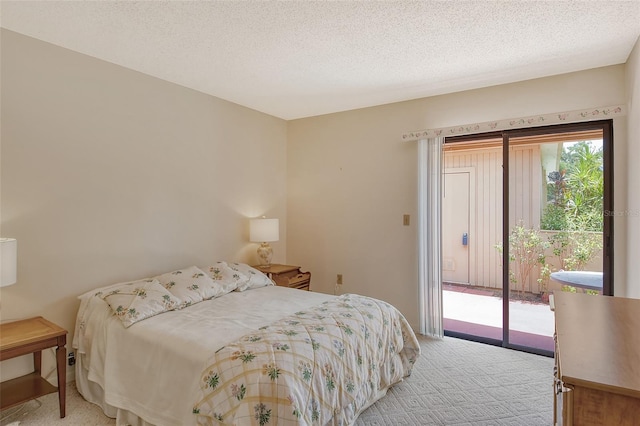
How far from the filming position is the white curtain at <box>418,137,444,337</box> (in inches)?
140

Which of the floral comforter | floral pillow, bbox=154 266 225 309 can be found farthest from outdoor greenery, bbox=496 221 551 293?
floral pillow, bbox=154 266 225 309

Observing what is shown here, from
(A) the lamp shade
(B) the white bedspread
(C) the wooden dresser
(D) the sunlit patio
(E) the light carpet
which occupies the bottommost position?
(E) the light carpet

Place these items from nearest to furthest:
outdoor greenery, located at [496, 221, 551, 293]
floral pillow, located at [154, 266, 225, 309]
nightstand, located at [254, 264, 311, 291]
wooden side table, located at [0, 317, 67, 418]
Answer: wooden side table, located at [0, 317, 67, 418]
floral pillow, located at [154, 266, 225, 309]
outdoor greenery, located at [496, 221, 551, 293]
nightstand, located at [254, 264, 311, 291]

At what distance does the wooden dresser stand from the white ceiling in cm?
178

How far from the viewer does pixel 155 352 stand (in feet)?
6.59

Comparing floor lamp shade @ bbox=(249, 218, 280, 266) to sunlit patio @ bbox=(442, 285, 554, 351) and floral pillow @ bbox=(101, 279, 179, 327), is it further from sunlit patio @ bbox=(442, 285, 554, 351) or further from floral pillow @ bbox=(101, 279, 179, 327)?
sunlit patio @ bbox=(442, 285, 554, 351)

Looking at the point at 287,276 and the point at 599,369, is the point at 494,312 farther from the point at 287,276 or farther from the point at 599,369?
the point at 599,369

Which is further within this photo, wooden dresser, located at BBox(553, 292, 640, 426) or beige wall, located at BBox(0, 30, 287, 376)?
beige wall, located at BBox(0, 30, 287, 376)

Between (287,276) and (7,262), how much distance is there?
247 centimetres

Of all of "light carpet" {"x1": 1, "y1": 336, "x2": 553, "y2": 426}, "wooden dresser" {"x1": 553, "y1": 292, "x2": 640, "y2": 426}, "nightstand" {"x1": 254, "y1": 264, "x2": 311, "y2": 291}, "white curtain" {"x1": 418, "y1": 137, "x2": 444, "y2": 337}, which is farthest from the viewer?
"nightstand" {"x1": 254, "y1": 264, "x2": 311, "y2": 291}

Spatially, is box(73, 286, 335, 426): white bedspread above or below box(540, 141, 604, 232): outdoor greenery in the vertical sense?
below

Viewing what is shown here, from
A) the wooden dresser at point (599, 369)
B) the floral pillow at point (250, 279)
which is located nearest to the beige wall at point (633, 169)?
the wooden dresser at point (599, 369)

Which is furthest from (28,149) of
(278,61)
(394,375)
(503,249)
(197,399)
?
(503,249)

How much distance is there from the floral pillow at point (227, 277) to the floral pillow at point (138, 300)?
52 cm
